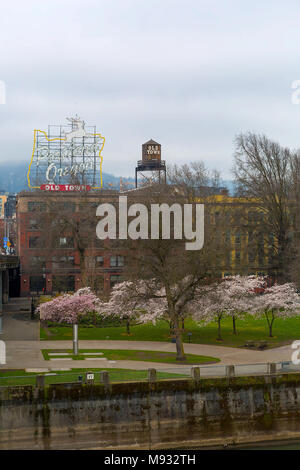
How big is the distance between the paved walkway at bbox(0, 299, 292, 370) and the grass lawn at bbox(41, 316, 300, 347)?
5.43 ft

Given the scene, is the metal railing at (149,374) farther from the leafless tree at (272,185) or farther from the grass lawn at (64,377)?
the leafless tree at (272,185)

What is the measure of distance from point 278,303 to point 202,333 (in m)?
6.88

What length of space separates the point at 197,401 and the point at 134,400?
132 inches

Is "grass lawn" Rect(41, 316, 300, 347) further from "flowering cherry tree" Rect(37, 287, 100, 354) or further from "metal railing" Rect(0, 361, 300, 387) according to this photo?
Result: "metal railing" Rect(0, 361, 300, 387)

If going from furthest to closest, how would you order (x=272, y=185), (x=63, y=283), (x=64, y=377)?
1. (x=63, y=283)
2. (x=272, y=185)
3. (x=64, y=377)

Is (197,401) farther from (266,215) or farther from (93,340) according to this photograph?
(266,215)

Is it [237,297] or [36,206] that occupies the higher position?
[36,206]

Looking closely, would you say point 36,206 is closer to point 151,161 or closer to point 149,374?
point 151,161

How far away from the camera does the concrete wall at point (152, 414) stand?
2997 centimetres

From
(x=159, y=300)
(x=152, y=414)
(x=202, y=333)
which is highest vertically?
(x=159, y=300)

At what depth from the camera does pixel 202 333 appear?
171ft

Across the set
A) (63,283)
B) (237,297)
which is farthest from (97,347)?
(63,283)

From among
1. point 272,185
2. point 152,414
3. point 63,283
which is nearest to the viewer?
point 152,414

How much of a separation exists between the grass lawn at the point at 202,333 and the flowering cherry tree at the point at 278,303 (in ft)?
4.84
